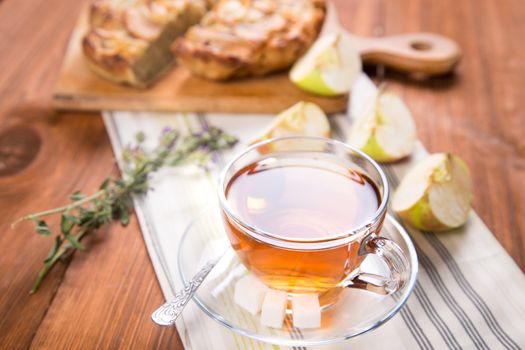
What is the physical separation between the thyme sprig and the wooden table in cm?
3

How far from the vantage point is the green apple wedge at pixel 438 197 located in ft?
4.46

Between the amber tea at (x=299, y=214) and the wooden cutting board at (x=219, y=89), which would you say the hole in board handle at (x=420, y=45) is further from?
the amber tea at (x=299, y=214)

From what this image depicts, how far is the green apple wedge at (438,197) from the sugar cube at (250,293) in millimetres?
392

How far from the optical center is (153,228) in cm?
145

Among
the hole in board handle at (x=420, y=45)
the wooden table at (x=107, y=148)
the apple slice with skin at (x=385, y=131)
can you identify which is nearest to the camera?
the wooden table at (x=107, y=148)

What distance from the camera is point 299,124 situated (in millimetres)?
1644

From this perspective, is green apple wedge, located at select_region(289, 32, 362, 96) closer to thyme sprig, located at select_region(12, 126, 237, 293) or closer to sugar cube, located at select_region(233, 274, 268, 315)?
thyme sprig, located at select_region(12, 126, 237, 293)

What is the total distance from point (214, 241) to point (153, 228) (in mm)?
206

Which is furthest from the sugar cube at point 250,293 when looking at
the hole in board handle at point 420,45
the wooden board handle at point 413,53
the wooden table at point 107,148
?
the hole in board handle at point 420,45

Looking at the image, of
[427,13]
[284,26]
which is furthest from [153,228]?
[427,13]

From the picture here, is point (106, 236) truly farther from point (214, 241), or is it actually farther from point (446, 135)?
point (446, 135)

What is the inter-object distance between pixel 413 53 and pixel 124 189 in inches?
40.3

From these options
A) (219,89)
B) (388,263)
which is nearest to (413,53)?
(219,89)

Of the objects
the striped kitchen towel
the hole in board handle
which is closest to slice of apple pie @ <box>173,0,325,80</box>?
the hole in board handle
